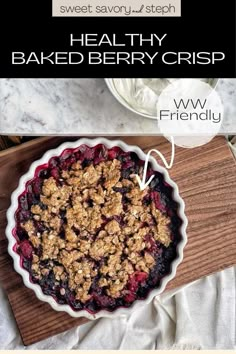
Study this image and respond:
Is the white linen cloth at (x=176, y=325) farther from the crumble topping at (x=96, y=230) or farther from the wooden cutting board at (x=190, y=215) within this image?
the crumble topping at (x=96, y=230)

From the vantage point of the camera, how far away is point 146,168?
114cm

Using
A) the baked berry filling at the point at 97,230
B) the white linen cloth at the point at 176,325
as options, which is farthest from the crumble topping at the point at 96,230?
the white linen cloth at the point at 176,325

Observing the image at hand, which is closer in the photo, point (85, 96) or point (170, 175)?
point (85, 96)

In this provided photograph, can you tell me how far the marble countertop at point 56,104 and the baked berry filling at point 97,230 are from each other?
7cm

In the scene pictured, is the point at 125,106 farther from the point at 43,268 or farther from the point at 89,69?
the point at 43,268

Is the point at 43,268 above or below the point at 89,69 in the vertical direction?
below

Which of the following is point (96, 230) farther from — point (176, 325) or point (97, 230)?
point (176, 325)

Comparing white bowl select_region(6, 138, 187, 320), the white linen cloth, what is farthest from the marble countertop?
the white linen cloth

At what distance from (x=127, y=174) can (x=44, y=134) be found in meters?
0.19

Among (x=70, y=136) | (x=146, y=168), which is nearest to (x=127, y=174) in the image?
(x=146, y=168)

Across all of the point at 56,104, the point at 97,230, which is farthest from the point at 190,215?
the point at 56,104

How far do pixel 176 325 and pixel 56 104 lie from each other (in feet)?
1.90

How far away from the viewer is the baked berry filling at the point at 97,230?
3.73 ft

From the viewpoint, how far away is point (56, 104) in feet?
3.65
